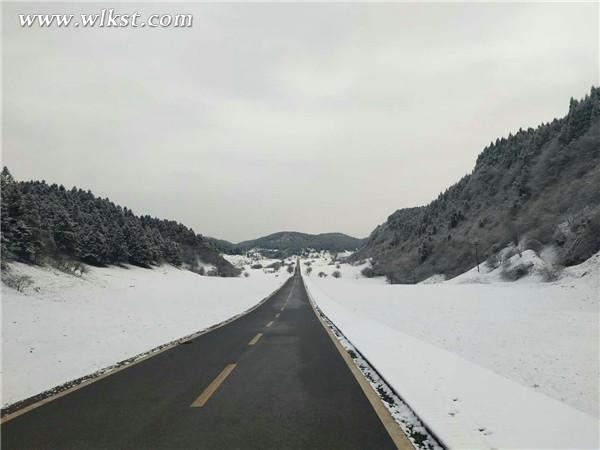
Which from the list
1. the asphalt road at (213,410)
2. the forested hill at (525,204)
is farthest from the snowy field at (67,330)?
the forested hill at (525,204)

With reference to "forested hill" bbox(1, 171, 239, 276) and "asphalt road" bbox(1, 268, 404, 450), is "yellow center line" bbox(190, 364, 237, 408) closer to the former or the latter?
"asphalt road" bbox(1, 268, 404, 450)

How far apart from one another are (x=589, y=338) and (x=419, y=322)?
19.5 feet

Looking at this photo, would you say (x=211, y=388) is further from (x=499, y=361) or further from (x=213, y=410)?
(x=499, y=361)

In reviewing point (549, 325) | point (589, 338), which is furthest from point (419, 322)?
point (589, 338)

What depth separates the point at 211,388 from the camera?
6238mm

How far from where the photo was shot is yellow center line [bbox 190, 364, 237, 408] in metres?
5.45

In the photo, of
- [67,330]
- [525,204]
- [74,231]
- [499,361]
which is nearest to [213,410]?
[499,361]

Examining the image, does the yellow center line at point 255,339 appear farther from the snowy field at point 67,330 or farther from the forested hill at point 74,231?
the forested hill at point 74,231

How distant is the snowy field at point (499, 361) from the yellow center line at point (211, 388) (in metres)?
2.99

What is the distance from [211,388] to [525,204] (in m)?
64.6

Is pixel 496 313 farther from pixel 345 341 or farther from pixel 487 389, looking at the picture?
pixel 487 389

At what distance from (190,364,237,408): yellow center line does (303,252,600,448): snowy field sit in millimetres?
2985

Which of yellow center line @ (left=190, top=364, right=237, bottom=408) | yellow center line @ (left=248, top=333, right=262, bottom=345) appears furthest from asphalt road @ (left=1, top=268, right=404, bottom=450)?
yellow center line @ (left=248, top=333, right=262, bottom=345)

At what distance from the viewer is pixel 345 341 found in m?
11.1
